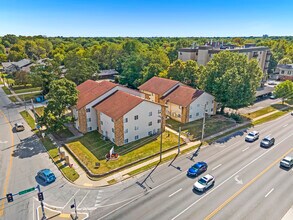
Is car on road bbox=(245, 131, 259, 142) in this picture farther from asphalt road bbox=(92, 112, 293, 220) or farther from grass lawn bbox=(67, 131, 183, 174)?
grass lawn bbox=(67, 131, 183, 174)

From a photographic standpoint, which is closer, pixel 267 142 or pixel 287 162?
pixel 287 162

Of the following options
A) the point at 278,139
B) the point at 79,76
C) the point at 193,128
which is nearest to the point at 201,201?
the point at 193,128

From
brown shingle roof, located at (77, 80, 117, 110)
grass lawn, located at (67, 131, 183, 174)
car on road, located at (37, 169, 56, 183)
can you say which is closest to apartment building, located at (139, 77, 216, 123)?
grass lawn, located at (67, 131, 183, 174)

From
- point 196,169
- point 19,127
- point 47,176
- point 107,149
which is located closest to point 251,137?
point 196,169

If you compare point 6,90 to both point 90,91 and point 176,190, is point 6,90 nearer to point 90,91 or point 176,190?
point 90,91

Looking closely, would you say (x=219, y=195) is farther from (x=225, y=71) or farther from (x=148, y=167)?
(x=225, y=71)

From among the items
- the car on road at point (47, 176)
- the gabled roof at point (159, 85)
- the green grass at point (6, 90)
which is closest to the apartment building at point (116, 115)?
the car on road at point (47, 176)
